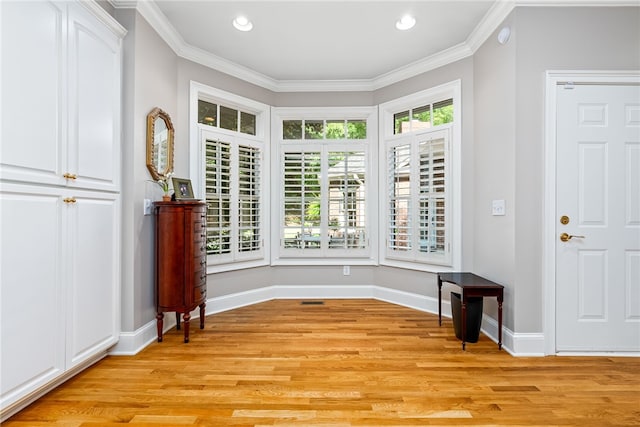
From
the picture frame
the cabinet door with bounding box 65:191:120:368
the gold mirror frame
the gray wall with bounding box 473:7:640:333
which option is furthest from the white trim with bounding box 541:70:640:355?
the cabinet door with bounding box 65:191:120:368

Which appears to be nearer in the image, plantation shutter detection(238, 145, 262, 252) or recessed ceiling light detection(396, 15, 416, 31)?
recessed ceiling light detection(396, 15, 416, 31)

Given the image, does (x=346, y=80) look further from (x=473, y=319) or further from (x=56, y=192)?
(x=56, y=192)

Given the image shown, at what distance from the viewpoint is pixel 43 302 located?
1.93m

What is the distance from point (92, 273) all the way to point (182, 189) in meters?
1.06

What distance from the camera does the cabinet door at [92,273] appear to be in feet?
7.04

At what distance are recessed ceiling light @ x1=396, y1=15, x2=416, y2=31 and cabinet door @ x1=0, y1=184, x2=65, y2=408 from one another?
295 centimetres

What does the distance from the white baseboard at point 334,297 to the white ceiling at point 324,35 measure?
258cm

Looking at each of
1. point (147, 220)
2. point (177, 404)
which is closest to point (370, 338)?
point (177, 404)

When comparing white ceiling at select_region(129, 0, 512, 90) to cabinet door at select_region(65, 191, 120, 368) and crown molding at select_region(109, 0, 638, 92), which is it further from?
cabinet door at select_region(65, 191, 120, 368)

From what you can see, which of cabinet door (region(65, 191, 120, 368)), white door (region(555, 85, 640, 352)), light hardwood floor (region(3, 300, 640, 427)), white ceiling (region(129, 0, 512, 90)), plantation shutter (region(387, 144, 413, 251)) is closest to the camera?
light hardwood floor (region(3, 300, 640, 427))

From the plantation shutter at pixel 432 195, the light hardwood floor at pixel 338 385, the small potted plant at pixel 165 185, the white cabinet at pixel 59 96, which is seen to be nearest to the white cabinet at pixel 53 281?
the white cabinet at pixel 59 96

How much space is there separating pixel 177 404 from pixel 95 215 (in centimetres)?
137

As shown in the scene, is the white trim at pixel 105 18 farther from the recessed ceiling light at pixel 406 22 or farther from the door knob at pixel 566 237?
the door knob at pixel 566 237

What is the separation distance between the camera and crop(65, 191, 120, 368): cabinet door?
7.04 ft
